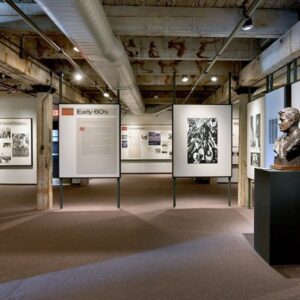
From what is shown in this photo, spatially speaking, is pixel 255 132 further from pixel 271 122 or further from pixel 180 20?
pixel 180 20

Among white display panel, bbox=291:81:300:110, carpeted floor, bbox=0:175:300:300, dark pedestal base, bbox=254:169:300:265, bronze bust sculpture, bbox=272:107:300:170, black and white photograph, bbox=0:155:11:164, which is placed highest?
white display panel, bbox=291:81:300:110

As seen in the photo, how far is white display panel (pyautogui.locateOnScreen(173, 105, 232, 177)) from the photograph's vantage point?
23.4ft

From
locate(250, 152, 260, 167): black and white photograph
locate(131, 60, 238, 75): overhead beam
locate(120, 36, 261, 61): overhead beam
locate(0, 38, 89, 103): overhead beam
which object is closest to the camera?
locate(0, 38, 89, 103): overhead beam

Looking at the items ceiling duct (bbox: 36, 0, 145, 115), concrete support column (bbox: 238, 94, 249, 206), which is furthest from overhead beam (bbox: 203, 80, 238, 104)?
ceiling duct (bbox: 36, 0, 145, 115)

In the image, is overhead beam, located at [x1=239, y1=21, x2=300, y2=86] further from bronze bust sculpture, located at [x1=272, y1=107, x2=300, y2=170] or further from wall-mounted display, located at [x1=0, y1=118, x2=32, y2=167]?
wall-mounted display, located at [x1=0, y1=118, x2=32, y2=167]

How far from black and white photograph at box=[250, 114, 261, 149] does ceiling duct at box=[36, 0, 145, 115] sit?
266cm

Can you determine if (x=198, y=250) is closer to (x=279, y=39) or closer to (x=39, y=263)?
(x=39, y=263)

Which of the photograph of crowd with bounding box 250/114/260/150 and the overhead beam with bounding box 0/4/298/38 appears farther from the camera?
the photograph of crowd with bounding box 250/114/260/150

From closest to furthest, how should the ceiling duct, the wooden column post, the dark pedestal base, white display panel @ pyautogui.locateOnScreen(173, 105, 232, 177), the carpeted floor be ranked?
the ceiling duct < the carpeted floor < the dark pedestal base < the wooden column post < white display panel @ pyautogui.locateOnScreen(173, 105, 232, 177)

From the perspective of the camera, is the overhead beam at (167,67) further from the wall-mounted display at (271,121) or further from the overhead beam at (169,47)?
the wall-mounted display at (271,121)

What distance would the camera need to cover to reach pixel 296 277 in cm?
344

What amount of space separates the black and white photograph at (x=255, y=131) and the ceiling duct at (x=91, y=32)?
266cm

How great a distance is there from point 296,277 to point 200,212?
10.8 ft

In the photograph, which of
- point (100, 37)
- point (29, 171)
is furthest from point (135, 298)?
point (29, 171)
